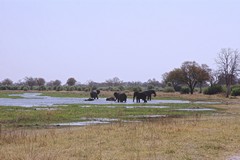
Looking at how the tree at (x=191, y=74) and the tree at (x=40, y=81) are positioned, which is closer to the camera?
the tree at (x=191, y=74)

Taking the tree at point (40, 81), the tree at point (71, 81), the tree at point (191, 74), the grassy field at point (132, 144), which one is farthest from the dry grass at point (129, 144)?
the tree at point (40, 81)

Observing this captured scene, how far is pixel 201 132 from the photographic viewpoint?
21047mm

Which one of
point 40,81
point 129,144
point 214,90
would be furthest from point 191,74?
point 40,81

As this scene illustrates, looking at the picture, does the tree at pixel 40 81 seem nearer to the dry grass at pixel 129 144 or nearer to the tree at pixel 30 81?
the tree at pixel 30 81

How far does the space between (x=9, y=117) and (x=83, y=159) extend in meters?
18.2

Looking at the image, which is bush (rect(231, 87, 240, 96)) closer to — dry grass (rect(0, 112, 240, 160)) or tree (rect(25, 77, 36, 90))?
dry grass (rect(0, 112, 240, 160))

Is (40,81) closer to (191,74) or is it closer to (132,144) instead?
(191,74)

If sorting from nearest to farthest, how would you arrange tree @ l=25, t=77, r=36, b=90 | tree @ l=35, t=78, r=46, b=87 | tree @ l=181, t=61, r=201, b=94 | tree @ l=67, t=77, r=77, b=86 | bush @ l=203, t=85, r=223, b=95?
1. bush @ l=203, t=85, r=223, b=95
2. tree @ l=181, t=61, r=201, b=94
3. tree @ l=25, t=77, r=36, b=90
4. tree @ l=67, t=77, r=77, b=86
5. tree @ l=35, t=78, r=46, b=87

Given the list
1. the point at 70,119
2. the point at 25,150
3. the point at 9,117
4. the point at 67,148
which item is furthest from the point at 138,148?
the point at 9,117

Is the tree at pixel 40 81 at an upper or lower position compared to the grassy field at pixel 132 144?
upper

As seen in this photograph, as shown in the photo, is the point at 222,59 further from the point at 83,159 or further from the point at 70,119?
the point at 83,159

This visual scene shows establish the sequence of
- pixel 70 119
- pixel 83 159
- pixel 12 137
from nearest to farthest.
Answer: pixel 83 159 < pixel 12 137 < pixel 70 119

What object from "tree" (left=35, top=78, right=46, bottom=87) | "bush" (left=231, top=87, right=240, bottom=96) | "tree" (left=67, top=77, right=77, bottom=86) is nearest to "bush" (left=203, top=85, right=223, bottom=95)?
"bush" (left=231, top=87, right=240, bottom=96)

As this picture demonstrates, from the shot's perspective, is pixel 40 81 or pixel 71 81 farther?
pixel 40 81
